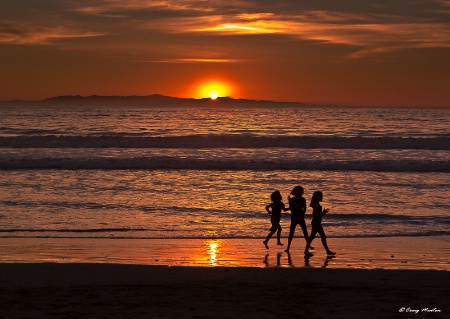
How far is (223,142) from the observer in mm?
48156

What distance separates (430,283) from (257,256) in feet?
11.2

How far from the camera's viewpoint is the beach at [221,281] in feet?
25.8

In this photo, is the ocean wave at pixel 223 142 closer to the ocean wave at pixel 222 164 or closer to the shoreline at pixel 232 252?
the ocean wave at pixel 222 164

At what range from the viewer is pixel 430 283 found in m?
9.34

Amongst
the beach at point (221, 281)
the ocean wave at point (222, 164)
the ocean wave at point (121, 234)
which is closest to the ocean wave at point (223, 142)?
the ocean wave at point (222, 164)

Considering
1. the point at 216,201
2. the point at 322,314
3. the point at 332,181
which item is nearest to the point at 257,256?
the point at 322,314

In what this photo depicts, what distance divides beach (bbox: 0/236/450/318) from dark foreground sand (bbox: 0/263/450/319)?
12 mm

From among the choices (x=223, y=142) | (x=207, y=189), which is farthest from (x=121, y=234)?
(x=223, y=142)

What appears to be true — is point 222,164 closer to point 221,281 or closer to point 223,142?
point 223,142

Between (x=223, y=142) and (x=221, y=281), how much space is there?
38812 mm

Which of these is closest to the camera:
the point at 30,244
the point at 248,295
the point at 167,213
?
the point at 248,295

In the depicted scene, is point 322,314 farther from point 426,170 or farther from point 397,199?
point 426,170

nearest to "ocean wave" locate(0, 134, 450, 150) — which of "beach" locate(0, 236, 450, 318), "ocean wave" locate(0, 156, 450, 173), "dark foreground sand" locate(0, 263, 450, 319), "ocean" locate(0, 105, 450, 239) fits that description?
"ocean" locate(0, 105, 450, 239)

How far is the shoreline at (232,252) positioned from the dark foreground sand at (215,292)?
0.73m
